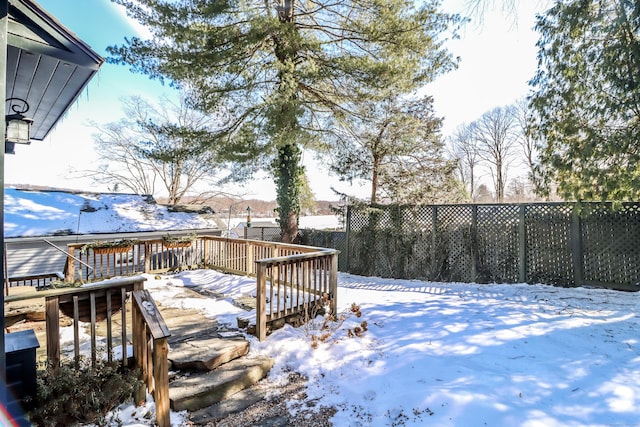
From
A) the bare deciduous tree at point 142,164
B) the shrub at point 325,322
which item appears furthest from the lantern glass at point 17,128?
the bare deciduous tree at point 142,164

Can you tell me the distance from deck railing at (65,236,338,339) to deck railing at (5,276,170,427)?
4.40ft

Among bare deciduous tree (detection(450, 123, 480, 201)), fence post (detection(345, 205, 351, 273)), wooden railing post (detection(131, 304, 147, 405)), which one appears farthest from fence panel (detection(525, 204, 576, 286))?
bare deciduous tree (detection(450, 123, 480, 201))

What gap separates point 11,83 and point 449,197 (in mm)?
10191

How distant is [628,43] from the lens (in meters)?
4.74

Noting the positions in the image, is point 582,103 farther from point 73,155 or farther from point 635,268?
point 73,155

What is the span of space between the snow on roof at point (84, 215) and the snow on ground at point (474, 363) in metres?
5.13

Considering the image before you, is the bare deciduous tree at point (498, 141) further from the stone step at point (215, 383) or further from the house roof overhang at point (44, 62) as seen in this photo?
the house roof overhang at point (44, 62)

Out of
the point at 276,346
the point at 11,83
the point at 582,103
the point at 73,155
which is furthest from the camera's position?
the point at 73,155

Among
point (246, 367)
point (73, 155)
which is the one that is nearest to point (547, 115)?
point (246, 367)

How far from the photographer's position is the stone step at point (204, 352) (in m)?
3.11

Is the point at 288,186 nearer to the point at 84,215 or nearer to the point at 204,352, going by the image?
the point at 84,215

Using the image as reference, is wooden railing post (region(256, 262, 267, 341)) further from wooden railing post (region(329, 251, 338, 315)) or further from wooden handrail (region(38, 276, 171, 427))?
wooden handrail (region(38, 276, 171, 427))

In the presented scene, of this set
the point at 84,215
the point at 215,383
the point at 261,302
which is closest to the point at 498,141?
the point at 261,302

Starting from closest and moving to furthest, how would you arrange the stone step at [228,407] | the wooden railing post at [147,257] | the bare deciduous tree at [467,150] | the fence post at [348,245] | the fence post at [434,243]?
the stone step at [228,407]
the wooden railing post at [147,257]
the fence post at [434,243]
the fence post at [348,245]
the bare deciduous tree at [467,150]
